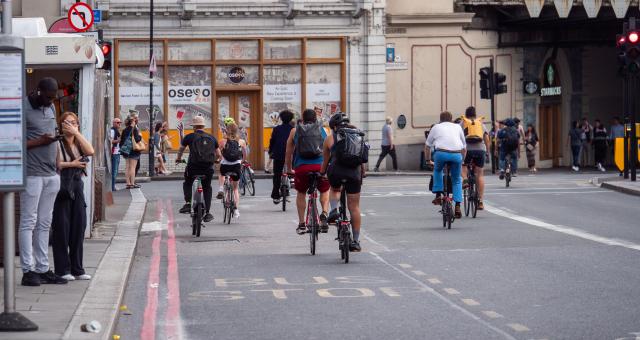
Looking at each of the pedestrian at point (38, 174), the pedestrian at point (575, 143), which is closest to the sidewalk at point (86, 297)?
the pedestrian at point (38, 174)

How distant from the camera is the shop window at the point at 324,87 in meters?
41.4

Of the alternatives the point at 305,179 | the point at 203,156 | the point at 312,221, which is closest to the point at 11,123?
the point at 312,221

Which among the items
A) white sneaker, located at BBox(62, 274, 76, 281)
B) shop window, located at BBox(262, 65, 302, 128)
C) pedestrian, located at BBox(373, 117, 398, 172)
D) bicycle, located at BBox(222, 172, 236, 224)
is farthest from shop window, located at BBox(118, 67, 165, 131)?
white sneaker, located at BBox(62, 274, 76, 281)

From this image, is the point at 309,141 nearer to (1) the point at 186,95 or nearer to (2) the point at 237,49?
(1) the point at 186,95

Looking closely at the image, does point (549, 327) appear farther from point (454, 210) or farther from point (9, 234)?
point (454, 210)

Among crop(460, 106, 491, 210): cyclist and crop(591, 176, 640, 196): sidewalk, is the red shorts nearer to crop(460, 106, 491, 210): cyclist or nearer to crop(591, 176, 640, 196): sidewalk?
crop(460, 106, 491, 210): cyclist

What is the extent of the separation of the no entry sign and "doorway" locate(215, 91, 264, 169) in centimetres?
2122

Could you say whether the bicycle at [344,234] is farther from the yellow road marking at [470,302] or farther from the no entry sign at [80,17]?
the no entry sign at [80,17]

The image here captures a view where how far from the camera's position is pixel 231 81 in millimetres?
40812

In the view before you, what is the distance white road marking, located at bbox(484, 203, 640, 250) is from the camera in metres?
16.7

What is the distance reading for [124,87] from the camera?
1581 inches

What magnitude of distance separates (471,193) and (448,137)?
71.9 inches

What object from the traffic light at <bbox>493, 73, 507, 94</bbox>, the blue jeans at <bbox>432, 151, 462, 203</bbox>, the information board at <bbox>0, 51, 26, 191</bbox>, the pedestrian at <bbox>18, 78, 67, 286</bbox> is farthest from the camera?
the traffic light at <bbox>493, 73, 507, 94</bbox>

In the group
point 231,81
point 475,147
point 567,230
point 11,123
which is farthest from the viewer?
point 231,81
